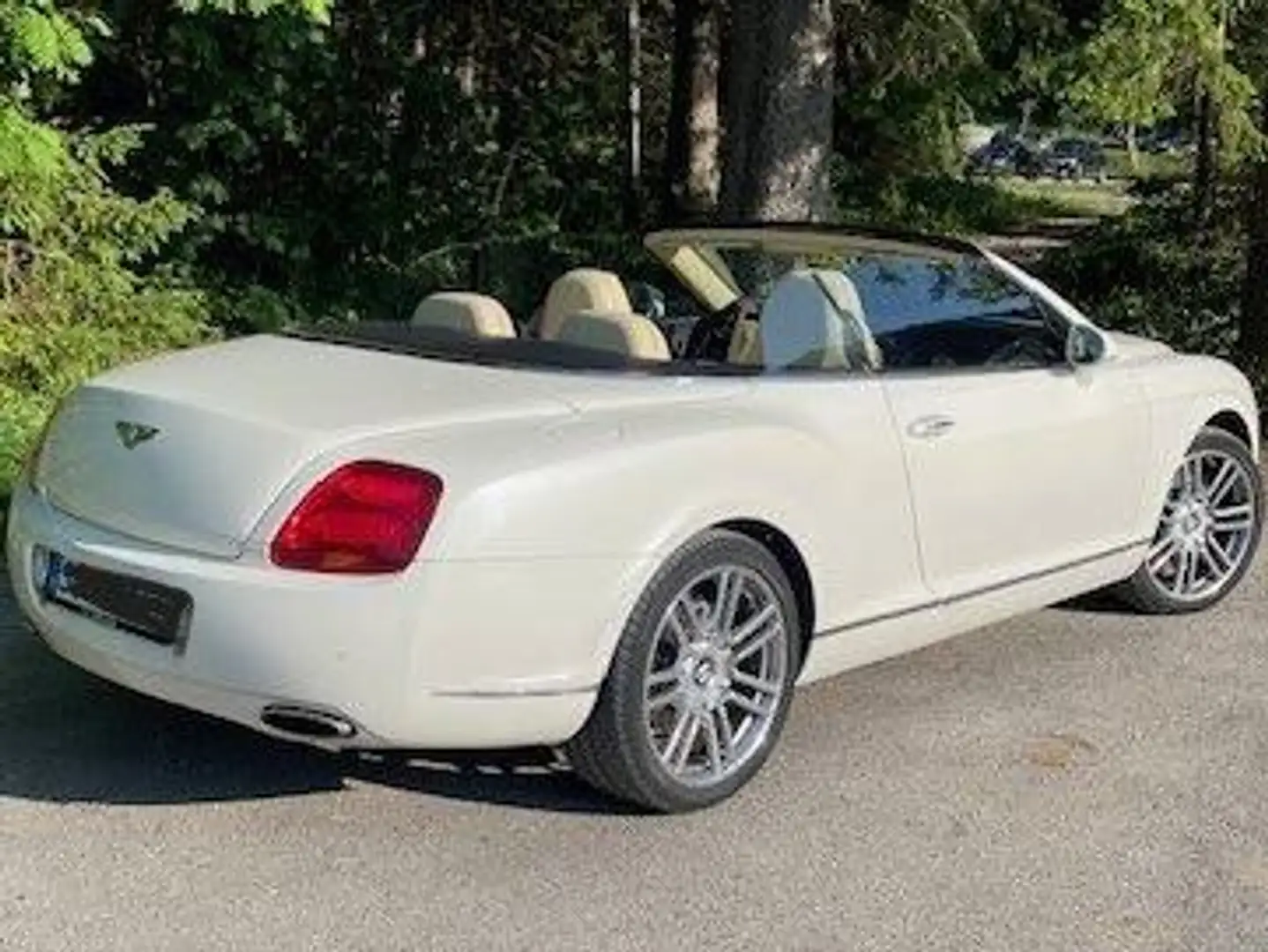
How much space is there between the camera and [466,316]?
4.90 metres

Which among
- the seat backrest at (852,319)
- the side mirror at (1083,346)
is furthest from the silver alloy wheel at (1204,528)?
the seat backrest at (852,319)

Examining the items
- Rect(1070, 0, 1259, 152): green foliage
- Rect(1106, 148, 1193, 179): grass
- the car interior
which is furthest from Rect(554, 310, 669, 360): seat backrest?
Answer: Rect(1106, 148, 1193, 179): grass

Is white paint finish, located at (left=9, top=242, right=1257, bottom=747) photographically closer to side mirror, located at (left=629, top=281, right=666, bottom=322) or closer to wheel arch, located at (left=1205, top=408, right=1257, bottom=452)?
side mirror, located at (left=629, top=281, right=666, bottom=322)

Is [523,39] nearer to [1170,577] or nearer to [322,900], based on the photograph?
[1170,577]

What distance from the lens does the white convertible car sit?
3.67m

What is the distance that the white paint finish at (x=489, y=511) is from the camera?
3650 millimetres

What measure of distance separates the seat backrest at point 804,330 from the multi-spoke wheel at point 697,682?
647 mm

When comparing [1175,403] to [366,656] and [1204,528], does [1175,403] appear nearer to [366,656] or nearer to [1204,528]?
[1204,528]

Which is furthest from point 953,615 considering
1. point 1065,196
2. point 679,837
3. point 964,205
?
point 1065,196

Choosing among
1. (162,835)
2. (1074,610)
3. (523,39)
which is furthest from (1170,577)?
(523,39)

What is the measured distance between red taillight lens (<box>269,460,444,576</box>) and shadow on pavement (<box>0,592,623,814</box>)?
30.9 inches

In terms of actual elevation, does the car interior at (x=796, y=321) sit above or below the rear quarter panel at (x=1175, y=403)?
above

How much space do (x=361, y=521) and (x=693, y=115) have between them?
1323cm

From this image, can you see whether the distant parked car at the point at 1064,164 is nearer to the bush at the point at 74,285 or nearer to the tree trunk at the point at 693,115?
the tree trunk at the point at 693,115
